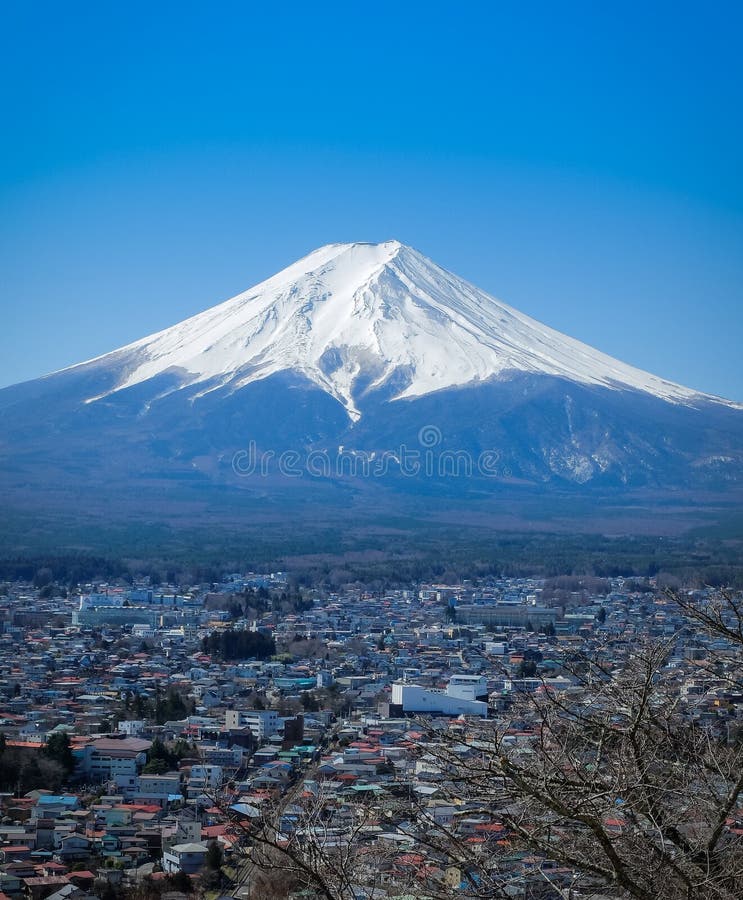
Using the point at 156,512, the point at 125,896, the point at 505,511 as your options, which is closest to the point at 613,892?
the point at 125,896

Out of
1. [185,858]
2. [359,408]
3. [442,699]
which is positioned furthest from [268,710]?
[359,408]

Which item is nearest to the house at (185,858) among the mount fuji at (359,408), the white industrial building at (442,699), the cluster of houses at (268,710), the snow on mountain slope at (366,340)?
the cluster of houses at (268,710)

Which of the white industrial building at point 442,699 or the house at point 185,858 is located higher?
the white industrial building at point 442,699

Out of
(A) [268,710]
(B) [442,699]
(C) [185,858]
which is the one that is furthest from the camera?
(B) [442,699]

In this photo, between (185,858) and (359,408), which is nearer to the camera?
(185,858)

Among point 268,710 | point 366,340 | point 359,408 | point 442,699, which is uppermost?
point 366,340

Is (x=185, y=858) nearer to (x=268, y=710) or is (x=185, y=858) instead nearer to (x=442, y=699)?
(x=268, y=710)

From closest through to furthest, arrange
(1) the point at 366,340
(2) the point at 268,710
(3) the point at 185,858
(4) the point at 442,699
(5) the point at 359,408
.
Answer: (3) the point at 185,858
(2) the point at 268,710
(4) the point at 442,699
(5) the point at 359,408
(1) the point at 366,340

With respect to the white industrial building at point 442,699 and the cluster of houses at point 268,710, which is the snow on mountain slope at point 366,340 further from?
the white industrial building at point 442,699
